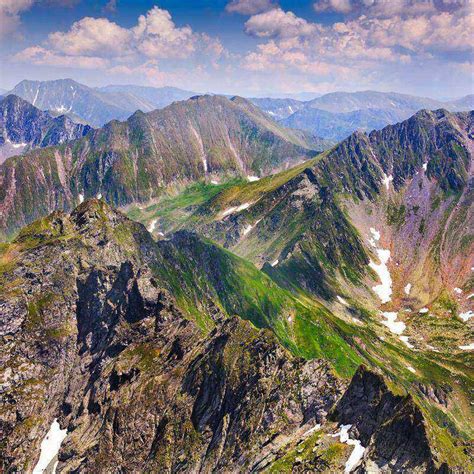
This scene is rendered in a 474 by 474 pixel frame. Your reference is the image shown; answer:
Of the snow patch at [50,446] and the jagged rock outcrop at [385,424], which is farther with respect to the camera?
the snow patch at [50,446]

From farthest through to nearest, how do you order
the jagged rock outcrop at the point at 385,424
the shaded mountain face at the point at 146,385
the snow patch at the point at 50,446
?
the snow patch at the point at 50,446
the shaded mountain face at the point at 146,385
the jagged rock outcrop at the point at 385,424

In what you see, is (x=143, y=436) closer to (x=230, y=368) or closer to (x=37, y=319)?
(x=230, y=368)

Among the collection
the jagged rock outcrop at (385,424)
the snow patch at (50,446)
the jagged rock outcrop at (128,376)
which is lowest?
the snow patch at (50,446)

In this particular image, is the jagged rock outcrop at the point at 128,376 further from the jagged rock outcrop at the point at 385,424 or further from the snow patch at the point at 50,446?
the jagged rock outcrop at the point at 385,424

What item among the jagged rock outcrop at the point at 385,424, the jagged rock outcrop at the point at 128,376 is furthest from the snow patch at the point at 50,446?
the jagged rock outcrop at the point at 385,424

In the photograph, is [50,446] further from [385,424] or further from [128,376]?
[385,424]
